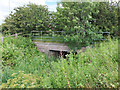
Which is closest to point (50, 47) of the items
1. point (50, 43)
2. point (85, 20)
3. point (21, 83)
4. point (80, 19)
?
point (50, 43)

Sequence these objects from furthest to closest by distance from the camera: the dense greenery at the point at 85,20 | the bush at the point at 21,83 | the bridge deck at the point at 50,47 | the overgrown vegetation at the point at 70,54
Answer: the bridge deck at the point at 50,47
the dense greenery at the point at 85,20
the overgrown vegetation at the point at 70,54
the bush at the point at 21,83

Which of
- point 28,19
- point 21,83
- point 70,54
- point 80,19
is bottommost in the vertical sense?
point 21,83

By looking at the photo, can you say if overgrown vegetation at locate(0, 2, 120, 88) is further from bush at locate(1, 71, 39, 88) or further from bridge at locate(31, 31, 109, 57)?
bridge at locate(31, 31, 109, 57)

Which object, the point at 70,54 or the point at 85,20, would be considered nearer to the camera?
the point at 70,54

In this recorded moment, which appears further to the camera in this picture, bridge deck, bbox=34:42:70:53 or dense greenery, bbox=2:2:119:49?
bridge deck, bbox=34:42:70:53

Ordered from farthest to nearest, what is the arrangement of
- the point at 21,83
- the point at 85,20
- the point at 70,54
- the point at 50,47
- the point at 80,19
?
the point at 50,47 < the point at 80,19 < the point at 85,20 < the point at 70,54 < the point at 21,83

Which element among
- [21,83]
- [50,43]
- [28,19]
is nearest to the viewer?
[21,83]

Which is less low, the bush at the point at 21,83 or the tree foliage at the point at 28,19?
the tree foliage at the point at 28,19

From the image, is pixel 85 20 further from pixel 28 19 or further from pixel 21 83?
pixel 21 83

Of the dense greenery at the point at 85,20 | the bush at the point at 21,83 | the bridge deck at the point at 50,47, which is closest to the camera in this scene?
the bush at the point at 21,83

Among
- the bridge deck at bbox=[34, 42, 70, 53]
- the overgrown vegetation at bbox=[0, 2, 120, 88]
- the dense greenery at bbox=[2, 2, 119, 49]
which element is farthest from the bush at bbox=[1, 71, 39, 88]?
the bridge deck at bbox=[34, 42, 70, 53]

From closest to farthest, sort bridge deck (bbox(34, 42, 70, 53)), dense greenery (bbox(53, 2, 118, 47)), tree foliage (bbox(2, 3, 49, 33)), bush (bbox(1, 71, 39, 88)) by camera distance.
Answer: bush (bbox(1, 71, 39, 88)), dense greenery (bbox(53, 2, 118, 47)), bridge deck (bbox(34, 42, 70, 53)), tree foliage (bbox(2, 3, 49, 33))

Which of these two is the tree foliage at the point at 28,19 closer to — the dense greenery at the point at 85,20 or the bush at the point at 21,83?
the dense greenery at the point at 85,20

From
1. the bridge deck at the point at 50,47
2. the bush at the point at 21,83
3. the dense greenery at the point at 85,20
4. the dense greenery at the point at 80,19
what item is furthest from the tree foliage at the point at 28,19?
the bush at the point at 21,83
